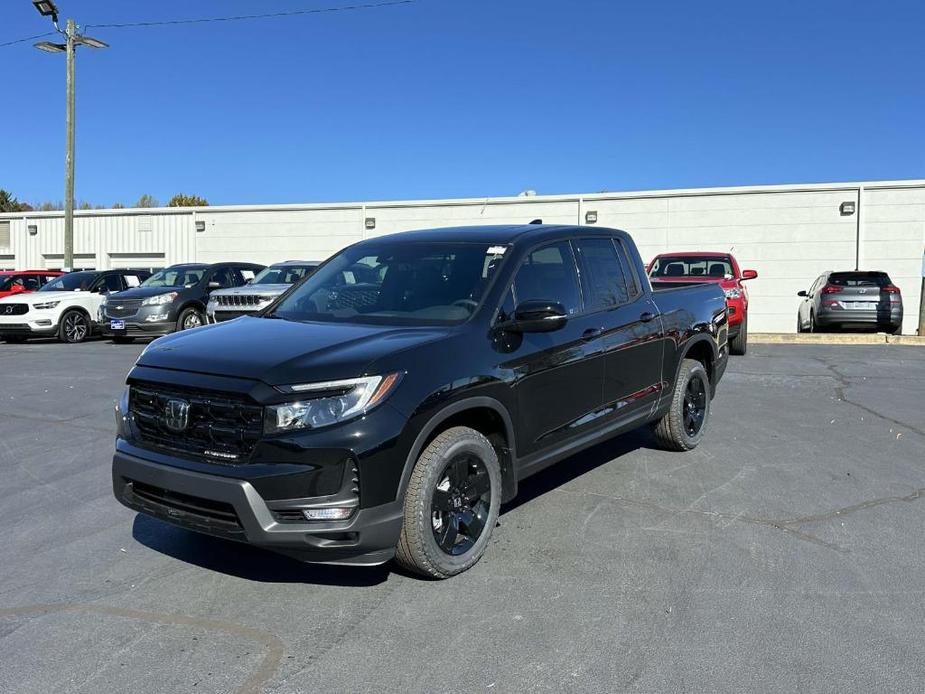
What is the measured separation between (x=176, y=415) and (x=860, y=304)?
16.6 metres

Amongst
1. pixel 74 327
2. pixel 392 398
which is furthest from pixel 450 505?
pixel 74 327

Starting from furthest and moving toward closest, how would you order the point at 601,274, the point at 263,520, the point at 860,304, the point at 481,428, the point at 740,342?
the point at 860,304 < the point at 740,342 < the point at 601,274 < the point at 481,428 < the point at 263,520

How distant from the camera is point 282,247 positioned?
95.1 ft

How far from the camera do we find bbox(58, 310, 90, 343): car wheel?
696 inches

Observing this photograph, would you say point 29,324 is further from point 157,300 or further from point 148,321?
point 157,300

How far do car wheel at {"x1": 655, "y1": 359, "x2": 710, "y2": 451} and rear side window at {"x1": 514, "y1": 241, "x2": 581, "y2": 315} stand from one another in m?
1.76

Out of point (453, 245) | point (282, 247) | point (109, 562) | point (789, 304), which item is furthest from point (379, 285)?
point (282, 247)

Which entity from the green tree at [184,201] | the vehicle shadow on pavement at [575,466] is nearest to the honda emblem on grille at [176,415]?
the vehicle shadow on pavement at [575,466]

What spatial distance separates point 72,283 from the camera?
18.9 metres

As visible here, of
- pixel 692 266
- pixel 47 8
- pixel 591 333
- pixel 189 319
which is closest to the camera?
pixel 591 333

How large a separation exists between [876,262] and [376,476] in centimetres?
2347

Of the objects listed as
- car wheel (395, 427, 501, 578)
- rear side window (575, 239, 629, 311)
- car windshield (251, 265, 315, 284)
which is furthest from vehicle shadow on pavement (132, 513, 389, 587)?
car windshield (251, 265, 315, 284)

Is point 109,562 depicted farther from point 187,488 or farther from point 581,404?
point 581,404

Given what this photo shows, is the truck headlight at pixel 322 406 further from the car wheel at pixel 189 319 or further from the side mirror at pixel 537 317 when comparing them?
the car wheel at pixel 189 319
